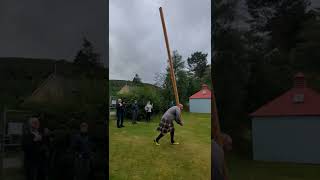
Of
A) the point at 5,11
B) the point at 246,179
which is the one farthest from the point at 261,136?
the point at 5,11

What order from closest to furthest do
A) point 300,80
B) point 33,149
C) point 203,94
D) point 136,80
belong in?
point 300,80 → point 33,149 → point 203,94 → point 136,80

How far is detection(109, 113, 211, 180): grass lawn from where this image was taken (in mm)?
3875

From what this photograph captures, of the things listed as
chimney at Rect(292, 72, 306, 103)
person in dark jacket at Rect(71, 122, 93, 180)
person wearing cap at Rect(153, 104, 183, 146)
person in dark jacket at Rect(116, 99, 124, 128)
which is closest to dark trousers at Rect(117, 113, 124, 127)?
person in dark jacket at Rect(116, 99, 124, 128)

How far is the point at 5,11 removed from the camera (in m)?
3.51

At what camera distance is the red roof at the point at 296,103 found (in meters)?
3.34

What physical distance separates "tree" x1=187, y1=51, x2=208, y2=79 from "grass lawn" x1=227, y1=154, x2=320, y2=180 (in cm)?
103

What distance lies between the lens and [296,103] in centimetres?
338

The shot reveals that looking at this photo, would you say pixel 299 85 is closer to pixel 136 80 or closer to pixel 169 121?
pixel 169 121

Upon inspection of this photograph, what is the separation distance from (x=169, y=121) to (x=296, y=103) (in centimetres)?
135

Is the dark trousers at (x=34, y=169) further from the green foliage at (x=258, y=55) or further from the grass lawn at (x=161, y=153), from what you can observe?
the green foliage at (x=258, y=55)

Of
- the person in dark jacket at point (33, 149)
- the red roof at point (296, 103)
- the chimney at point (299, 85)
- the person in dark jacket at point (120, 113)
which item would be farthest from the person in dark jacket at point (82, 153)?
the chimney at point (299, 85)

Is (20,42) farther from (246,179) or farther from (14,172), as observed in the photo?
(246,179)

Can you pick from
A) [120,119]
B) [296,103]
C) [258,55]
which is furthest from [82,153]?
[296,103]

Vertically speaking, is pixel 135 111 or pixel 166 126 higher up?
pixel 135 111
